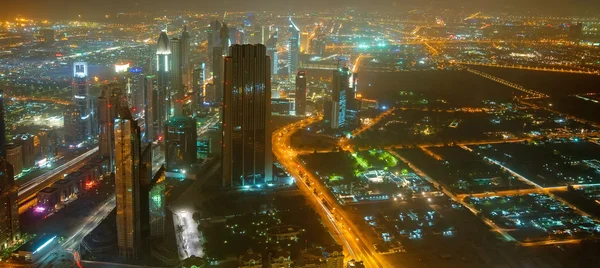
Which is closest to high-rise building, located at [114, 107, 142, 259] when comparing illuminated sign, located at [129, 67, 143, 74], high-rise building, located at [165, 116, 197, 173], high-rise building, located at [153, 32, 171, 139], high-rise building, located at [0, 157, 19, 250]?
high-rise building, located at [0, 157, 19, 250]

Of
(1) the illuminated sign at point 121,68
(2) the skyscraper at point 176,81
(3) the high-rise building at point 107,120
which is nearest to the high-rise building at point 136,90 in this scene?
(1) the illuminated sign at point 121,68

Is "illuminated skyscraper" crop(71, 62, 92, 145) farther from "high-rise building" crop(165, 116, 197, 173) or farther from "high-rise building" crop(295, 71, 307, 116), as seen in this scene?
"high-rise building" crop(295, 71, 307, 116)

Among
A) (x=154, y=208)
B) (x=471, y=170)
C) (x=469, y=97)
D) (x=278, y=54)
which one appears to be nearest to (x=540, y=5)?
(x=469, y=97)

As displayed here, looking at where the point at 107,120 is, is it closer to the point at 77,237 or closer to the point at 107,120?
the point at 107,120

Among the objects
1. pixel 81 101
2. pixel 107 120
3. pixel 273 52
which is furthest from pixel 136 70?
pixel 273 52

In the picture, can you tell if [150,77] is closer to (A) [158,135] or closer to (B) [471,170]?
(A) [158,135]

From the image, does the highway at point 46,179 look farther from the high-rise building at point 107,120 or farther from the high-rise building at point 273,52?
the high-rise building at point 273,52
